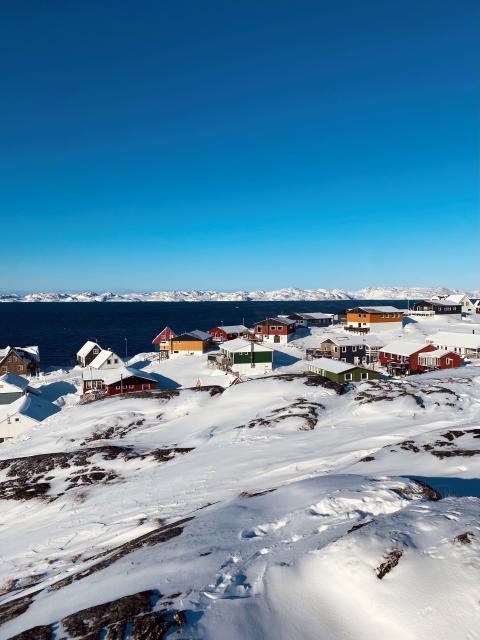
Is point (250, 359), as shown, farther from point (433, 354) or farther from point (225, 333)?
point (433, 354)

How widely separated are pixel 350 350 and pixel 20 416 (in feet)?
167

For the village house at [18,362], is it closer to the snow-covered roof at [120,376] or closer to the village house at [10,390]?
the snow-covered roof at [120,376]

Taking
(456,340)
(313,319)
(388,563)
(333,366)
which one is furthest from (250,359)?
(388,563)

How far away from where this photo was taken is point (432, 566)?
26.8 ft

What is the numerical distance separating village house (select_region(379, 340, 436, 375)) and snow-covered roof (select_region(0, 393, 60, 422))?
48.6m

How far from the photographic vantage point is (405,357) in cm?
6375

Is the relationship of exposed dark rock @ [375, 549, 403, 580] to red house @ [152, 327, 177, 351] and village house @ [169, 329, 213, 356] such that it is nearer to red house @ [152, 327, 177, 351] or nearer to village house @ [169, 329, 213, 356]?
village house @ [169, 329, 213, 356]

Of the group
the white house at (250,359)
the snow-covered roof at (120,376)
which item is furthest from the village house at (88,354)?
the white house at (250,359)

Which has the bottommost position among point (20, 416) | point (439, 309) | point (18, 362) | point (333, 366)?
point (20, 416)

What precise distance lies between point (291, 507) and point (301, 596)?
5384mm

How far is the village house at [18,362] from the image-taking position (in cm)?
7594

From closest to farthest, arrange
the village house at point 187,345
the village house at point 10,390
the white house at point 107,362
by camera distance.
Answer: the village house at point 10,390
the white house at point 107,362
the village house at point 187,345

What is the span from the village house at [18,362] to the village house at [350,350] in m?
52.2

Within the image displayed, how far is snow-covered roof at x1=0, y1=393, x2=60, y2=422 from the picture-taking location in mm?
47688
